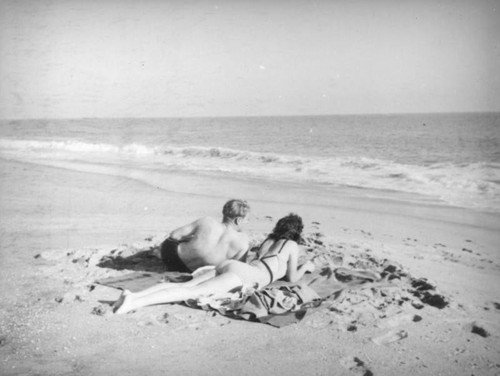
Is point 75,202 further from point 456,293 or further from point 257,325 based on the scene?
point 456,293

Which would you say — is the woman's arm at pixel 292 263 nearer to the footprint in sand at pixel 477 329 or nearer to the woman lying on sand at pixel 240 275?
the woman lying on sand at pixel 240 275

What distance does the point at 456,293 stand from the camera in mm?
4691

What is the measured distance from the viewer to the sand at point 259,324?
10.8 feet

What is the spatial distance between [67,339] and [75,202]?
602 centimetres

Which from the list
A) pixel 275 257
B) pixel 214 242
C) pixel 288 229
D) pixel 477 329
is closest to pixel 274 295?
pixel 275 257

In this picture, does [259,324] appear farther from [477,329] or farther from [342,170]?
[342,170]

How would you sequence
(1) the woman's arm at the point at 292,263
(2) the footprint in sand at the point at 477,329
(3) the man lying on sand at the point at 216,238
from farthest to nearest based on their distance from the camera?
(3) the man lying on sand at the point at 216,238 → (1) the woman's arm at the point at 292,263 → (2) the footprint in sand at the point at 477,329

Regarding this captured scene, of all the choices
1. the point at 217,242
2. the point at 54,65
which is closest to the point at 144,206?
the point at 54,65

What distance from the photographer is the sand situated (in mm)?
3301

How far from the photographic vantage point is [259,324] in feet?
12.7

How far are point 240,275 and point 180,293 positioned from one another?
57 centimetres

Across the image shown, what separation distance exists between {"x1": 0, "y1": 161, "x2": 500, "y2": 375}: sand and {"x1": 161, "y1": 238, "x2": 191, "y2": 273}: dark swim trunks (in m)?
0.71

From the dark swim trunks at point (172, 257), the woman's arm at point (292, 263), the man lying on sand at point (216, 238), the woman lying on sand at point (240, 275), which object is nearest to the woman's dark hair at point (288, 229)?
the woman lying on sand at point (240, 275)

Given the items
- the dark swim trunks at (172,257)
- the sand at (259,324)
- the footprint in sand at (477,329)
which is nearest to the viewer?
the sand at (259,324)
